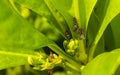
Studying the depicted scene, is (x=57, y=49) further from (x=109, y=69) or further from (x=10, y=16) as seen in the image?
(x=109, y=69)

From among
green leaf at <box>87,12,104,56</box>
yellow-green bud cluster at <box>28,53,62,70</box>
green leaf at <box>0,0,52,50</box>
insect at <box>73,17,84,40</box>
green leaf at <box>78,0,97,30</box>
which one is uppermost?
green leaf at <box>0,0,52,50</box>

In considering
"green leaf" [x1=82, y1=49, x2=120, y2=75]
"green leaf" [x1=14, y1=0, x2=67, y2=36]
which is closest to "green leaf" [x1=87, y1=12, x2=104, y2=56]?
"green leaf" [x1=14, y1=0, x2=67, y2=36]

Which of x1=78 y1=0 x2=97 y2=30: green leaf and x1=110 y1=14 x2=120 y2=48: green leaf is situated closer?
x1=78 y1=0 x2=97 y2=30: green leaf

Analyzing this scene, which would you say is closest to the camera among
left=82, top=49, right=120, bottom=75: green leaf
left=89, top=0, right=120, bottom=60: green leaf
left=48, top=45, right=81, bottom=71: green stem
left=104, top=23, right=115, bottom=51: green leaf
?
left=82, top=49, right=120, bottom=75: green leaf

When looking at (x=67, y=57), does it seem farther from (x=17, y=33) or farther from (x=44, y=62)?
(x=17, y=33)

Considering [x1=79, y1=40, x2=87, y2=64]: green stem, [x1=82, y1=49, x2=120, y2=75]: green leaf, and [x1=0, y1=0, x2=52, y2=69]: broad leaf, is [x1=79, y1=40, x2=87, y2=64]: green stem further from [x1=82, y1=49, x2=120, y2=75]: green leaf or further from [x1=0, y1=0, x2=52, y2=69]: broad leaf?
[x1=82, y1=49, x2=120, y2=75]: green leaf

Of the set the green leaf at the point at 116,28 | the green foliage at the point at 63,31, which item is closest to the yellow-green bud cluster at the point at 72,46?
the green foliage at the point at 63,31

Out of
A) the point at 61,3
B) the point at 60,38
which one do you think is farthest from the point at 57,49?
the point at 60,38
